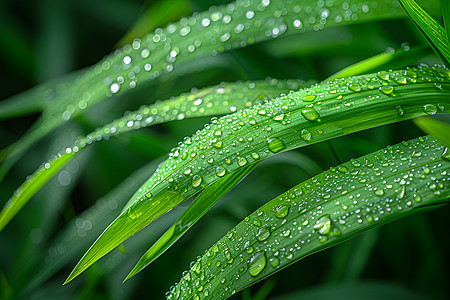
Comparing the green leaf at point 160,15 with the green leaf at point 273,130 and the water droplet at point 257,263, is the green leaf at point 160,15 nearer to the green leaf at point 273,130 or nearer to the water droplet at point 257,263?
the green leaf at point 273,130

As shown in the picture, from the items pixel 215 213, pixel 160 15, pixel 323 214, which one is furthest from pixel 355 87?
pixel 160 15

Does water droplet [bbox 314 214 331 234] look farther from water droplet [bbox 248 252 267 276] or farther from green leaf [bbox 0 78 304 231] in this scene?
green leaf [bbox 0 78 304 231]

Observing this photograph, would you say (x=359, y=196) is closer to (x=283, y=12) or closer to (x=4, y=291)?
(x=283, y=12)

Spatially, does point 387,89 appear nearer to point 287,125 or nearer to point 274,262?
point 287,125

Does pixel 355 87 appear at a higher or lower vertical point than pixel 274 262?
higher

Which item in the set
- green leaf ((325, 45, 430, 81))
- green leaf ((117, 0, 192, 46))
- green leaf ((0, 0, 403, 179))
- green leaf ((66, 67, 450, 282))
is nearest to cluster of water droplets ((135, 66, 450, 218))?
green leaf ((66, 67, 450, 282))
